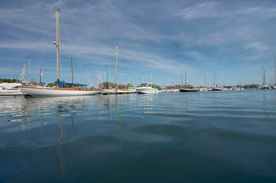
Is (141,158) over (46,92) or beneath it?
beneath

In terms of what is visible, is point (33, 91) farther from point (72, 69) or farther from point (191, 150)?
point (191, 150)

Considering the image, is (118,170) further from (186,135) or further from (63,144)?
(186,135)

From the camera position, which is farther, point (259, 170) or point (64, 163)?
point (64, 163)

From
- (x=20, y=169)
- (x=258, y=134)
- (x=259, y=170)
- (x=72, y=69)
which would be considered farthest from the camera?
(x=72, y=69)

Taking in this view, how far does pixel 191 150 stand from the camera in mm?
1986

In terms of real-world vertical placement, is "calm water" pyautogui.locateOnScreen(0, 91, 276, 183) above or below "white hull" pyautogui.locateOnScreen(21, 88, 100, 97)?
below

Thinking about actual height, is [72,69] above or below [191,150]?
above

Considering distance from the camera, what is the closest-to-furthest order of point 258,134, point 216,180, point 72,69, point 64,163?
point 216,180 → point 64,163 → point 258,134 → point 72,69

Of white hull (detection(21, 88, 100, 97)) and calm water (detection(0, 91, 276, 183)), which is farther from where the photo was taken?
white hull (detection(21, 88, 100, 97))

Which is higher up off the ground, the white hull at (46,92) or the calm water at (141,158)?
the white hull at (46,92)

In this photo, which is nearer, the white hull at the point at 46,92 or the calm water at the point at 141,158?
the calm water at the point at 141,158

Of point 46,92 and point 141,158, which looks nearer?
point 141,158

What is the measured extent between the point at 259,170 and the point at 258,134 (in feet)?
5.09

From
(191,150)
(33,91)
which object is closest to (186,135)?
(191,150)
